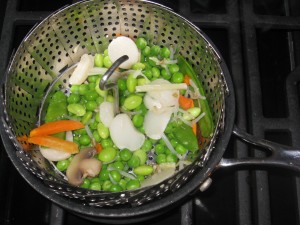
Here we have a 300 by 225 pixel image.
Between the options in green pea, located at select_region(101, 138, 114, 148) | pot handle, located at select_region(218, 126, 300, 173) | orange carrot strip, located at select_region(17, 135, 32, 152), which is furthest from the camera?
green pea, located at select_region(101, 138, 114, 148)

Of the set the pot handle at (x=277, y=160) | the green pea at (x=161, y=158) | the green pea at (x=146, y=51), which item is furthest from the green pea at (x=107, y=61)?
the pot handle at (x=277, y=160)

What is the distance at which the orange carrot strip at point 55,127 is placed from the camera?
1160 mm

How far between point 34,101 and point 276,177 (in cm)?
78

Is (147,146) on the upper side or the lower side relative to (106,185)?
upper

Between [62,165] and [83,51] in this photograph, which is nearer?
[62,165]

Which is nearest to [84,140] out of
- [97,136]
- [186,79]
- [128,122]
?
[97,136]

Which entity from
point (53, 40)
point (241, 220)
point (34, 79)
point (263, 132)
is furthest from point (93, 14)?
point (241, 220)

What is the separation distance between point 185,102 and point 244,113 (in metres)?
0.19

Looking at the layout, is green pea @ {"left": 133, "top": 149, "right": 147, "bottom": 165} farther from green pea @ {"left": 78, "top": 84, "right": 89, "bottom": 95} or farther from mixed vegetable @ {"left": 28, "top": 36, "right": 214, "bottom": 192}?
green pea @ {"left": 78, "top": 84, "right": 89, "bottom": 95}

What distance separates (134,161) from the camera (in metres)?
1.19

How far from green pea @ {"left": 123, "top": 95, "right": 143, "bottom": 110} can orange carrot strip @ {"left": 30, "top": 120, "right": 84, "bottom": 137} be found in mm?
154

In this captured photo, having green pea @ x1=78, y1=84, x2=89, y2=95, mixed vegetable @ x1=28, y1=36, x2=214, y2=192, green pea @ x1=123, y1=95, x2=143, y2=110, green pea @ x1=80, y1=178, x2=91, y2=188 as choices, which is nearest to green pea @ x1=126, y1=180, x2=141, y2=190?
mixed vegetable @ x1=28, y1=36, x2=214, y2=192

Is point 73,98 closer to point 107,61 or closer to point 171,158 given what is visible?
point 107,61

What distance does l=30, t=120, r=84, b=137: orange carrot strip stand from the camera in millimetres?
1160
